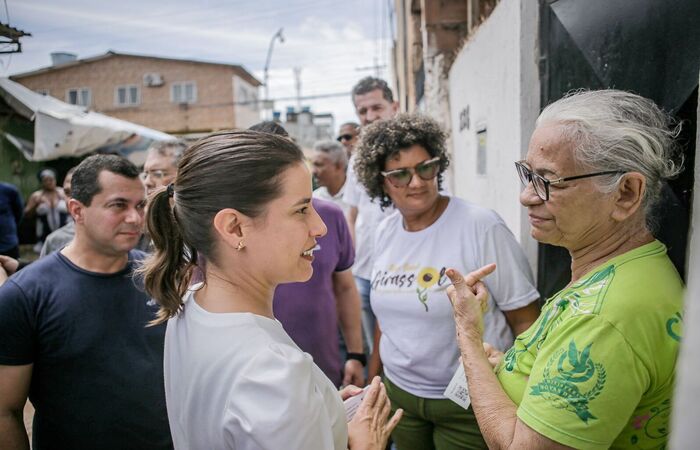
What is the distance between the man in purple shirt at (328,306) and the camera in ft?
8.80

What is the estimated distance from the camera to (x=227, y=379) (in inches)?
44.9

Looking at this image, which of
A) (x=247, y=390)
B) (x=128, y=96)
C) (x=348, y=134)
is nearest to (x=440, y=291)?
(x=247, y=390)

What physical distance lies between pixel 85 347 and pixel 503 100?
9.00ft

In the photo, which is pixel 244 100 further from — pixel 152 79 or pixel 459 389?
pixel 459 389

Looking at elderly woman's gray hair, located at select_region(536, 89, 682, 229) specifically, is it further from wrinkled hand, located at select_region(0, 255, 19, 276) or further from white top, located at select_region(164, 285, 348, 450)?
wrinkled hand, located at select_region(0, 255, 19, 276)

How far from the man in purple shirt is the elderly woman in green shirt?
4.02 ft

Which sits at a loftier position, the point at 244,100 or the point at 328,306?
the point at 244,100

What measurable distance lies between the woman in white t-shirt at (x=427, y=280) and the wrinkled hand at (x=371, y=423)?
71cm

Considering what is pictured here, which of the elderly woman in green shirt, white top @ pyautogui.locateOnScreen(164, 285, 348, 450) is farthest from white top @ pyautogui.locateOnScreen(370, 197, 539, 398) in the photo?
white top @ pyautogui.locateOnScreen(164, 285, 348, 450)

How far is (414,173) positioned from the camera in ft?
7.90

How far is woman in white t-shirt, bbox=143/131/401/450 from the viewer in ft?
3.60

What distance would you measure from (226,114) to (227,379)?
30002mm

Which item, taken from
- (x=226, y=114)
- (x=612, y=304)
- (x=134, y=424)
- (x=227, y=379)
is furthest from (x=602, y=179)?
(x=226, y=114)

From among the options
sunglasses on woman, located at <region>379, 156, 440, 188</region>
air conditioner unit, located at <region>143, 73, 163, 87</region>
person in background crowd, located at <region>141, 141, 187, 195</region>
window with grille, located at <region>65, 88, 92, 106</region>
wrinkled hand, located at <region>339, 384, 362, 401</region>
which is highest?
air conditioner unit, located at <region>143, 73, 163, 87</region>
